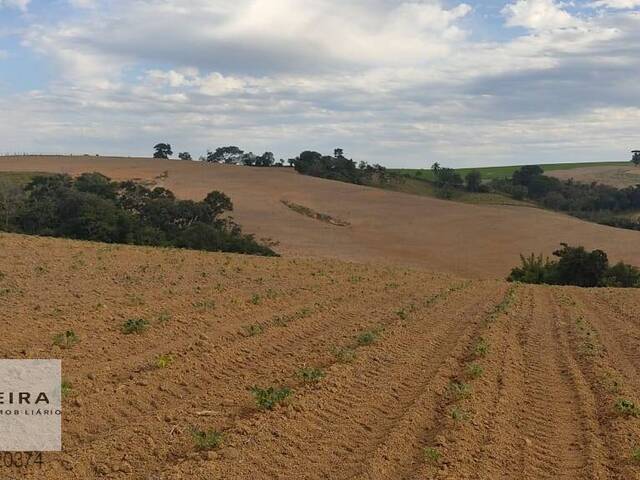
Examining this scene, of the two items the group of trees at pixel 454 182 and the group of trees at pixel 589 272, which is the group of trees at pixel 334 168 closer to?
the group of trees at pixel 454 182

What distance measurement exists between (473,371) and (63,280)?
10.9 m

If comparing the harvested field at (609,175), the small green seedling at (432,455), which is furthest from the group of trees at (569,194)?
the small green seedling at (432,455)

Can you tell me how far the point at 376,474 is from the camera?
6316 mm

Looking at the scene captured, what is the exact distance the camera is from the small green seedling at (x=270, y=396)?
7.82m

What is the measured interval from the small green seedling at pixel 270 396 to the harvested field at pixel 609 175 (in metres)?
125

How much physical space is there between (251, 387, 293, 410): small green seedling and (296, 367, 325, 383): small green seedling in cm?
68

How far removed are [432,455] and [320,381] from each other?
2.60m

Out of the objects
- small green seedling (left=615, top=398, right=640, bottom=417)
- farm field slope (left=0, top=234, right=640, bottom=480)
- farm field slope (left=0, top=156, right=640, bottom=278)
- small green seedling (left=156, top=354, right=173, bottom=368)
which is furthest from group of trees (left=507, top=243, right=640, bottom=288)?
small green seedling (left=156, top=354, right=173, bottom=368)

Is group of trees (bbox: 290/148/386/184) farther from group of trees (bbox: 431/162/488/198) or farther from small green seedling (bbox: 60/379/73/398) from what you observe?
small green seedling (bbox: 60/379/73/398)

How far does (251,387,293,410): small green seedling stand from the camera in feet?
25.6

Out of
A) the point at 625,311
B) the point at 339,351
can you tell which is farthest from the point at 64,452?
the point at 625,311

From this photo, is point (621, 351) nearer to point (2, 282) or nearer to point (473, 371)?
point (473, 371)

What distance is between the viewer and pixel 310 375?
9.05 m

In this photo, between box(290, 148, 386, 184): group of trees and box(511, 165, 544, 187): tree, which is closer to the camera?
box(290, 148, 386, 184): group of trees
